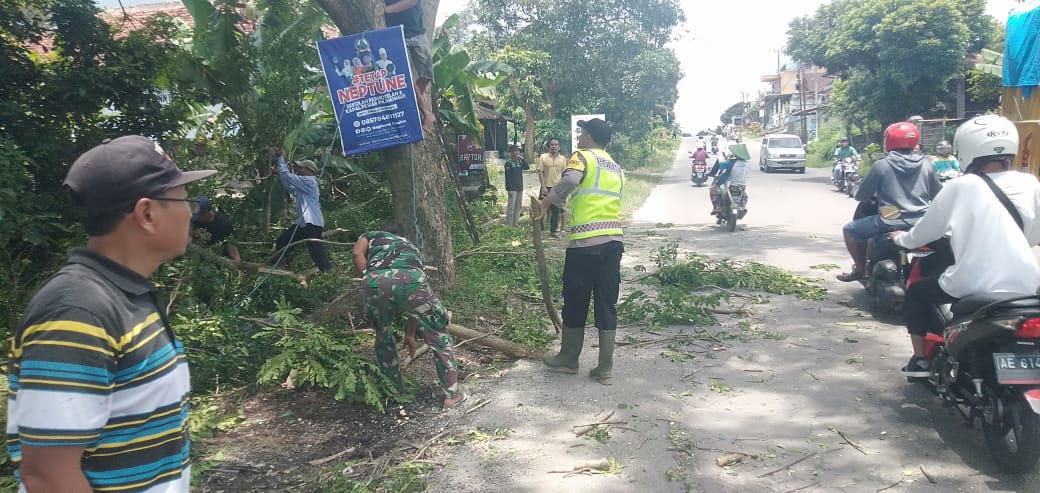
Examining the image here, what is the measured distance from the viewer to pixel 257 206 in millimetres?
7820

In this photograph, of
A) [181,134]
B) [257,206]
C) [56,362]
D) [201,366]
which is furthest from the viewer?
[257,206]

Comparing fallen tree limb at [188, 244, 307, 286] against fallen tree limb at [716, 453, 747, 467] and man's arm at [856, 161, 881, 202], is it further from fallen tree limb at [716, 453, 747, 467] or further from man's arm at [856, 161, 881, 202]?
man's arm at [856, 161, 881, 202]

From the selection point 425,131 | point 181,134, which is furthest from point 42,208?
point 425,131

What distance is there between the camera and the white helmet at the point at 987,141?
3580 millimetres

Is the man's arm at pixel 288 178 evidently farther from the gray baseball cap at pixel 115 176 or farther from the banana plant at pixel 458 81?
the gray baseball cap at pixel 115 176

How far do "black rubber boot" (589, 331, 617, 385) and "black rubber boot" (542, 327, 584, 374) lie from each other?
0.69ft

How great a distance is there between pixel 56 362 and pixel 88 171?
0.44 metres

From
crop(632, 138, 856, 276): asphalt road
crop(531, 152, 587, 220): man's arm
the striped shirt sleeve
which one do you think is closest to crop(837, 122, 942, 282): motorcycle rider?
crop(632, 138, 856, 276): asphalt road

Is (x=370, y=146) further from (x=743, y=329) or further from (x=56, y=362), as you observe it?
(x=56, y=362)

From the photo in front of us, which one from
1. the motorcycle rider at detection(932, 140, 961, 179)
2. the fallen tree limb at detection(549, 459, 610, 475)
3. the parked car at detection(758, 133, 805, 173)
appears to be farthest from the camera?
the parked car at detection(758, 133, 805, 173)

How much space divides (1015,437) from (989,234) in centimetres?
105

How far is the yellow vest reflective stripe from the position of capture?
15.3 feet

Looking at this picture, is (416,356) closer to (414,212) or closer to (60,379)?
(414,212)

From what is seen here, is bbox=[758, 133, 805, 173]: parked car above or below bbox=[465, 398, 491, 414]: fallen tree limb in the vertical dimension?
above
